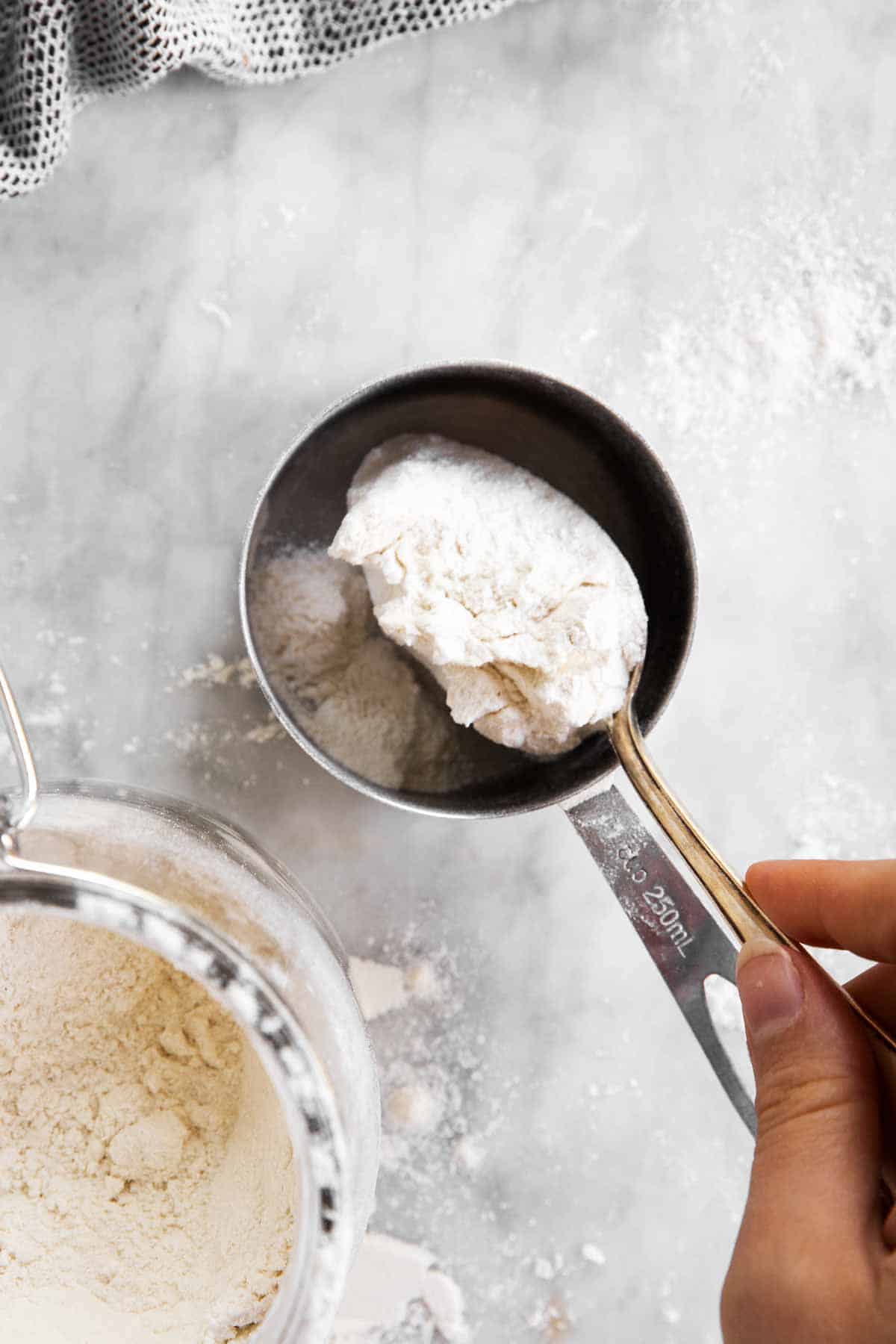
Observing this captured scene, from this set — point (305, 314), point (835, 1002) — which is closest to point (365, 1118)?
point (835, 1002)

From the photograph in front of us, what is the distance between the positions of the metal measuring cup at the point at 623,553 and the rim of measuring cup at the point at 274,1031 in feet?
0.51

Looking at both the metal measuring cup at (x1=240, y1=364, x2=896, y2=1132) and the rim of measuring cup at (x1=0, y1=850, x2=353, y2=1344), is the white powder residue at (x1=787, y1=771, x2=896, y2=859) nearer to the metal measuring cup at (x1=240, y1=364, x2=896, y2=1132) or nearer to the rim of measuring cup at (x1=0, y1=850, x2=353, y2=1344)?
the metal measuring cup at (x1=240, y1=364, x2=896, y2=1132)

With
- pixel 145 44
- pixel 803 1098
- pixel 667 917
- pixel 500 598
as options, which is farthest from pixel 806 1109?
pixel 145 44

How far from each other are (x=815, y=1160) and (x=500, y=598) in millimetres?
326

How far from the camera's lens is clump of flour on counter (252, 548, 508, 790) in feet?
2.29

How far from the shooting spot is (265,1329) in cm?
56

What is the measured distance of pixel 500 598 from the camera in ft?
2.12

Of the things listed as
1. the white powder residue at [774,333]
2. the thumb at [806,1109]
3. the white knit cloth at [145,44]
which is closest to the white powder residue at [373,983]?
the thumb at [806,1109]

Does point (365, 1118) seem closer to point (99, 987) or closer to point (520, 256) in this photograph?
point (99, 987)

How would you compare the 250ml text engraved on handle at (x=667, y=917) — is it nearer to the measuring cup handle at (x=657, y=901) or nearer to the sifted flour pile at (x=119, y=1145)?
the measuring cup handle at (x=657, y=901)

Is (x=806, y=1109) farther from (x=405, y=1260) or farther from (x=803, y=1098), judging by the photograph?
(x=405, y=1260)

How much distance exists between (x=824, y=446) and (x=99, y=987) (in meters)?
0.58

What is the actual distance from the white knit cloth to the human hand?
591 millimetres

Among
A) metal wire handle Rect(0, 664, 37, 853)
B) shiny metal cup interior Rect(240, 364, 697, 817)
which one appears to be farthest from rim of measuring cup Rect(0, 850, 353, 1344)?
shiny metal cup interior Rect(240, 364, 697, 817)
